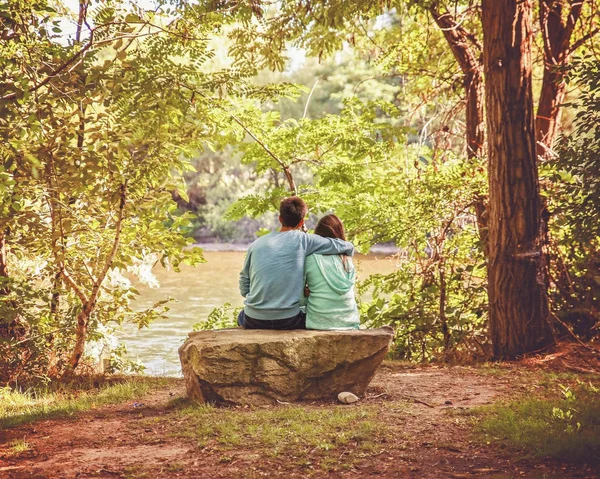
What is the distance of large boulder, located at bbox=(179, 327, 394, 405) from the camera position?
514cm

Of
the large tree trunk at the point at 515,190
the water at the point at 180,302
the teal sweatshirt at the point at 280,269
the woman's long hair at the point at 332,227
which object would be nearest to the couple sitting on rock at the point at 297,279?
the teal sweatshirt at the point at 280,269

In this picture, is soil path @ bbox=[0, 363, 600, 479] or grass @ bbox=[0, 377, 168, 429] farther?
grass @ bbox=[0, 377, 168, 429]

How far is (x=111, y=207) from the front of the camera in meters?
6.75

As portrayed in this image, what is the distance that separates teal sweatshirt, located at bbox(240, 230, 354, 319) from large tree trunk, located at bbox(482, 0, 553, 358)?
2034 mm

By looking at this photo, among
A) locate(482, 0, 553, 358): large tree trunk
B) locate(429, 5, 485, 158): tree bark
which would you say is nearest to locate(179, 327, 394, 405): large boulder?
locate(482, 0, 553, 358): large tree trunk

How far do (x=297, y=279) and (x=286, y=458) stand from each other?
1798 mm

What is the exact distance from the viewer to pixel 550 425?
429 cm

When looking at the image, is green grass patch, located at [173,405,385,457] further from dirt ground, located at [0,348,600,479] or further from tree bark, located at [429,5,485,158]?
tree bark, located at [429,5,485,158]

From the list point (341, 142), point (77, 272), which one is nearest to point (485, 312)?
point (341, 142)

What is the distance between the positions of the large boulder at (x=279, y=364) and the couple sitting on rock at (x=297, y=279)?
0.59 ft

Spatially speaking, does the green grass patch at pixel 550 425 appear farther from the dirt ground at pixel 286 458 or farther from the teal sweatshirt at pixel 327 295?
the teal sweatshirt at pixel 327 295

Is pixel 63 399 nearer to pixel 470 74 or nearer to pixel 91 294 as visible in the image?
pixel 91 294

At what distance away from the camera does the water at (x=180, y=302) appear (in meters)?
12.1

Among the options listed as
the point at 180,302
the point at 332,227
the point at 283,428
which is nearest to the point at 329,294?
the point at 332,227
